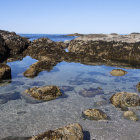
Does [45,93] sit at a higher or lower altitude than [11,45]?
lower

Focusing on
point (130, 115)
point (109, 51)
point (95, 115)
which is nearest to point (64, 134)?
point (95, 115)

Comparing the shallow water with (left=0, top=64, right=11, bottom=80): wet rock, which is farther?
(left=0, top=64, right=11, bottom=80): wet rock

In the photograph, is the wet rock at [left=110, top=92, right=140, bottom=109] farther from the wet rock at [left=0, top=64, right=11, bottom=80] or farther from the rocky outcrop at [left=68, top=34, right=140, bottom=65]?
the rocky outcrop at [left=68, top=34, right=140, bottom=65]

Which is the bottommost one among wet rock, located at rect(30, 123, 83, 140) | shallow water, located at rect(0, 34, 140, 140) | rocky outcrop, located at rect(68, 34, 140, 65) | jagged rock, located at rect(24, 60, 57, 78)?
shallow water, located at rect(0, 34, 140, 140)

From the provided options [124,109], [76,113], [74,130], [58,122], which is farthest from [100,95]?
[74,130]

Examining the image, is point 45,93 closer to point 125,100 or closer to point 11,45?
point 125,100

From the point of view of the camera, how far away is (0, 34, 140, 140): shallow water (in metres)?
8.38

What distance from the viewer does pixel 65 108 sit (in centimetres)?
1088

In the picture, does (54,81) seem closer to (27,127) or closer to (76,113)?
(76,113)

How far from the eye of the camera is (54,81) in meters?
16.4

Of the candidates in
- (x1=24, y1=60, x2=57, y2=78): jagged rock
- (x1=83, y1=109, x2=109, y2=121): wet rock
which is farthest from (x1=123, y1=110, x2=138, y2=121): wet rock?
(x1=24, y1=60, x2=57, y2=78): jagged rock

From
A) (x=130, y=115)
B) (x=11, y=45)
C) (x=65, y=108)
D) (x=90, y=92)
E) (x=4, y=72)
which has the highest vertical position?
(x=11, y=45)

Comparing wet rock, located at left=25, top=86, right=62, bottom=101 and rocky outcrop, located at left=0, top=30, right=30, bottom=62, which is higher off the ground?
rocky outcrop, located at left=0, top=30, right=30, bottom=62

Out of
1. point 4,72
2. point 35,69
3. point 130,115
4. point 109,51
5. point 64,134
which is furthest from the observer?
point 109,51
